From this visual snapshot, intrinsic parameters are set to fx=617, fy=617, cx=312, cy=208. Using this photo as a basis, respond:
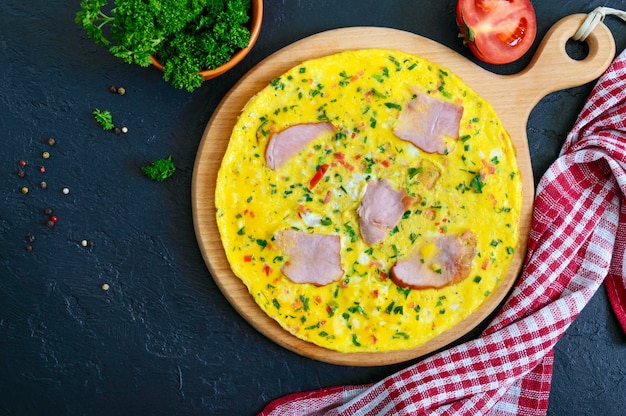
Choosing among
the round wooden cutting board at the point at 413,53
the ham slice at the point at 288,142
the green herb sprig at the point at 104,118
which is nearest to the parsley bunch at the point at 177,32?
the round wooden cutting board at the point at 413,53

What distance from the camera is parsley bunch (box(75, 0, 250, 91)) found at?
3.28m

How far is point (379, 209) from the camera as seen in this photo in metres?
3.65

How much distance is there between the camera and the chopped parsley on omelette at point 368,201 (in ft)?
12.0

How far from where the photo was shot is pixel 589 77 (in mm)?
3898

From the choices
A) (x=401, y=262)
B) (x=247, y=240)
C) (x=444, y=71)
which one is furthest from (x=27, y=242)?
(x=444, y=71)

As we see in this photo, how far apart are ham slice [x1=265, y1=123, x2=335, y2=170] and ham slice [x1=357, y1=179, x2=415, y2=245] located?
17.9 inches

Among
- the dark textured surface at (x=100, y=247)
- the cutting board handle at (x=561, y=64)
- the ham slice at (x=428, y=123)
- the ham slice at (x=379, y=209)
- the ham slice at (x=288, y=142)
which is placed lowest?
the dark textured surface at (x=100, y=247)

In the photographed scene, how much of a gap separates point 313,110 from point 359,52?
45 centimetres

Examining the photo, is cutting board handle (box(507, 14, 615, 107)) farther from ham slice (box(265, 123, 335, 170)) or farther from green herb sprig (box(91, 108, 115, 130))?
green herb sprig (box(91, 108, 115, 130))

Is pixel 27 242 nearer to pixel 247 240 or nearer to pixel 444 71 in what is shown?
pixel 247 240

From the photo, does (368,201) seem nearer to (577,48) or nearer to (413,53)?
(413,53)

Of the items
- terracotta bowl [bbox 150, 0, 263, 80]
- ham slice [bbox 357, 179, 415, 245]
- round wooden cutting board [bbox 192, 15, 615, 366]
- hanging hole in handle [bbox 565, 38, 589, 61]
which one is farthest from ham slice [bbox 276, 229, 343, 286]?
hanging hole in handle [bbox 565, 38, 589, 61]

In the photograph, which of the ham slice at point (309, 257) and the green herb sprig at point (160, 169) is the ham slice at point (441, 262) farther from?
the green herb sprig at point (160, 169)

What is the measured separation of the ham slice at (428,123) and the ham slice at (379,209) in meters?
0.32
